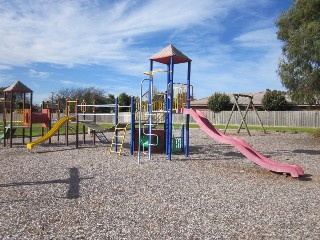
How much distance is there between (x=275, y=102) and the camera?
140ft

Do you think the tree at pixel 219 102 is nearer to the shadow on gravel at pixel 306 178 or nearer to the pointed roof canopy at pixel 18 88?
the pointed roof canopy at pixel 18 88

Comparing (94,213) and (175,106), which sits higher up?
(175,106)

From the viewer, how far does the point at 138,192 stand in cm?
704

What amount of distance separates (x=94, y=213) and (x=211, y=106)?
43396 millimetres

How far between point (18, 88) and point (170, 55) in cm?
811

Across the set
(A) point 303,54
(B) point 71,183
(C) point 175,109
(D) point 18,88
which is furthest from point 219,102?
(B) point 71,183

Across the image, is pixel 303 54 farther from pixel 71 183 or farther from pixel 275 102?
pixel 275 102

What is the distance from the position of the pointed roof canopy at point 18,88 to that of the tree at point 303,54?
46.8 ft

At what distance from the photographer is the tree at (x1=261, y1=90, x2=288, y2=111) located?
140ft

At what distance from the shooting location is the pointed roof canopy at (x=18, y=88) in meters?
16.0

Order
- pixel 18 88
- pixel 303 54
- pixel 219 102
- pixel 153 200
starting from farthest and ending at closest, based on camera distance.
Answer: pixel 219 102 → pixel 303 54 → pixel 18 88 → pixel 153 200

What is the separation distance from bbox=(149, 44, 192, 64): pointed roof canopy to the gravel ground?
3876 millimetres

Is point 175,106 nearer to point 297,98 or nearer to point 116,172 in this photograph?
point 116,172

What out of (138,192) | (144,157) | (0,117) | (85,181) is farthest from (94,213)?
(0,117)
